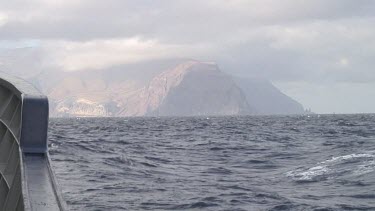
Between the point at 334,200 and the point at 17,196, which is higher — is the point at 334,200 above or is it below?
below

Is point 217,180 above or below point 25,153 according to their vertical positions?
below

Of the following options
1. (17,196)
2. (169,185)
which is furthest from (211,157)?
(17,196)

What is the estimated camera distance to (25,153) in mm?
7180

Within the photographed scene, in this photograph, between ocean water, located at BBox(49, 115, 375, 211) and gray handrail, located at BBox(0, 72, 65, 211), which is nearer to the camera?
gray handrail, located at BBox(0, 72, 65, 211)

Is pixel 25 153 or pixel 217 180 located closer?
pixel 25 153

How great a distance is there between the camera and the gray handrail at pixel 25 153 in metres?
5.76

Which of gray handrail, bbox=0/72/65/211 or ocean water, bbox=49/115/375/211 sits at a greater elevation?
gray handrail, bbox=0/72/65/211

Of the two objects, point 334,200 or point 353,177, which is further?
point 353,177

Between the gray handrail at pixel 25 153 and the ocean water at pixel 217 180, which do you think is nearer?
the gray handrail at pixel 25 153

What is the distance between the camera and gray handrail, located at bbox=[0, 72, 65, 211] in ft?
18.9

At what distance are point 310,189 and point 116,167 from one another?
7.82 m

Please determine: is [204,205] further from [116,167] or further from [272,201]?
[116,167]

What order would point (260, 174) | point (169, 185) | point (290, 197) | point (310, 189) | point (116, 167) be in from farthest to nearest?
point (116, 167) < point (260, 174) < point (169, 185) < point (310, 189) < point (290, 197)

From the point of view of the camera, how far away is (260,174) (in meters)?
19.4
